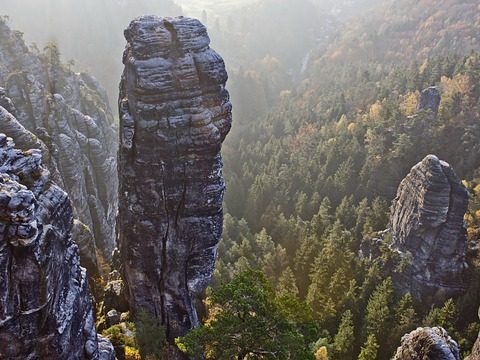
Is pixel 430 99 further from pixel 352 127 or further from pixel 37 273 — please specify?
pixel 37 273

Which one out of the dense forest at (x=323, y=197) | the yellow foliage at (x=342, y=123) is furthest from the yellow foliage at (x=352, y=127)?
the yellow foliage at (x=342, y=123)

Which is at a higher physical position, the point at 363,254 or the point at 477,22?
the point at 477,22

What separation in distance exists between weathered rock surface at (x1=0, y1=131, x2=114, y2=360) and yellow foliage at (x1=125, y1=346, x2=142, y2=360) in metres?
6.41

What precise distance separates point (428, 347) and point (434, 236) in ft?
93.8

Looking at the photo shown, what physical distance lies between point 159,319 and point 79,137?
2457 cm

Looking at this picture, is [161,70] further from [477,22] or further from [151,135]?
[477,22]

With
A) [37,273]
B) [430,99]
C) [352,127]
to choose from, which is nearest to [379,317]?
[37,273]

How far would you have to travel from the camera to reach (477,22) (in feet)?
514

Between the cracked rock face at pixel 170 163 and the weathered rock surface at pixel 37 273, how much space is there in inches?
275

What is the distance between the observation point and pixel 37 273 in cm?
1684

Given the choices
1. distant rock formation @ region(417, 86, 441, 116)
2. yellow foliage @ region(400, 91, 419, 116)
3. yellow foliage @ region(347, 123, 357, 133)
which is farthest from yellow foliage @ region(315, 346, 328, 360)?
yellow foliage @ region(347, 123, 357, 133)


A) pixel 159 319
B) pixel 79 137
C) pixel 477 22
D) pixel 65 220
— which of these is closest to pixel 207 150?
pixel 65 220

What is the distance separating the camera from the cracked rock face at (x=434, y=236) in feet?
156

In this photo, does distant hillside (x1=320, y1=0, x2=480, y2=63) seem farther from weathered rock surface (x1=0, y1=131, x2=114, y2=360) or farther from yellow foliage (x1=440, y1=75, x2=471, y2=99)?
weathered rock surface (x1=0, y1=131, x2=114, y2=360)
